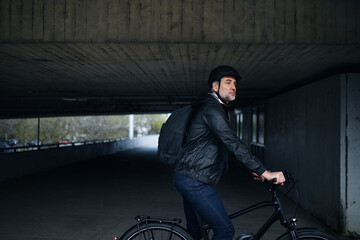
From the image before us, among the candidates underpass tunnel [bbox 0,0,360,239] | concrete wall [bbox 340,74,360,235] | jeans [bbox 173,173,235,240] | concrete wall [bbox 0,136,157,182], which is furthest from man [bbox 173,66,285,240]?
concrete wall [bbox 0,136,157,182]

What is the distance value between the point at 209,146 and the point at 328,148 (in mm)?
4121

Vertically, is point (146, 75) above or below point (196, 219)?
above

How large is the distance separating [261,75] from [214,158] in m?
5.17

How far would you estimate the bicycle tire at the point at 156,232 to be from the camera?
2.71 metres

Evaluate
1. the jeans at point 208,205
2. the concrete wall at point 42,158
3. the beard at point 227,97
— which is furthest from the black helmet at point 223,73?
the concrete wall at point 42,158

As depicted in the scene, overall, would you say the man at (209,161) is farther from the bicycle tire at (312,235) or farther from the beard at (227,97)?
the bicycle tire at (312,235)

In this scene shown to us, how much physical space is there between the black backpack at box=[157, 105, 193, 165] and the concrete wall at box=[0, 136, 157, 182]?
374 inches

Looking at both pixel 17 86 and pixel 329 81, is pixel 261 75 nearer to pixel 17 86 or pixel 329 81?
pixel 329 81

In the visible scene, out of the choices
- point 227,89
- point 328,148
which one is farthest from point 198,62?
point 227,89

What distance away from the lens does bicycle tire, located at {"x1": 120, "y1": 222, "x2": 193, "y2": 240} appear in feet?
8.88

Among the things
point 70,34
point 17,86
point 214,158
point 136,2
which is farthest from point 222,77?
point 17,86

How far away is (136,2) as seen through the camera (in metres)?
4.70

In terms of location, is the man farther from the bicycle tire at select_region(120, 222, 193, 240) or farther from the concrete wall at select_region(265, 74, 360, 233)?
the concrete wall at select_region(265, 74, 360, 233)

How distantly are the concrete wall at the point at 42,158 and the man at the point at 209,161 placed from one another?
9619 mm
